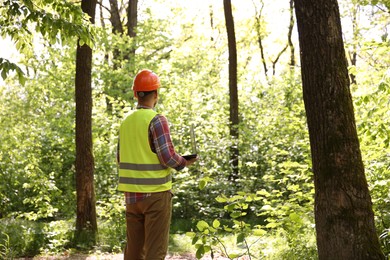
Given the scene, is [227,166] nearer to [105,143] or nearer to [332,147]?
[105,143]

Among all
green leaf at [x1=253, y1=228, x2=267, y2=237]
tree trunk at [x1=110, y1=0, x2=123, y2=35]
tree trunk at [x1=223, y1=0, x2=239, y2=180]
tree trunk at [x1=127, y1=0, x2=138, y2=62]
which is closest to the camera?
green leaf at [x1=253, y1=228, x2=267, y2=237]

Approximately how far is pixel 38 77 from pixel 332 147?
2109cm

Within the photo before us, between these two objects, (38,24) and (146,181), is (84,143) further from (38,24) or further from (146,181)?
(146,181)

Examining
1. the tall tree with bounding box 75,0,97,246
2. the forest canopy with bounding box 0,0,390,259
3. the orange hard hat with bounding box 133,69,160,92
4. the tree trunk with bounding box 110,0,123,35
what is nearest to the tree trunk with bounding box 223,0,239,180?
the forest canopy with bounding box 0,0,390,259

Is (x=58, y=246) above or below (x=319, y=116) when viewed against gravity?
below

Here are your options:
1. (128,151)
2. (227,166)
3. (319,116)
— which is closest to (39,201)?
(227,166)

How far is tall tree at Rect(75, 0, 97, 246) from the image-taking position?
10258 mm

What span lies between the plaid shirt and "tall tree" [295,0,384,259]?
125 centimetres

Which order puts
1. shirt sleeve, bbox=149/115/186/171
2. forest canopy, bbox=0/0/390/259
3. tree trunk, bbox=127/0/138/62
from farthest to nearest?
tree trunk, bbox=127/0/138/62 < forest canopy, bbox=0/0/390/259 < shirt sleeve, bbox=149/115/186/171

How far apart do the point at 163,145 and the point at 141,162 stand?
26 cm

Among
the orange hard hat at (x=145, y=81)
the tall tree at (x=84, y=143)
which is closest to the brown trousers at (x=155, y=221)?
the orange hard hat at (x=145, y=81)

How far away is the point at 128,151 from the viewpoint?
16.8 ft

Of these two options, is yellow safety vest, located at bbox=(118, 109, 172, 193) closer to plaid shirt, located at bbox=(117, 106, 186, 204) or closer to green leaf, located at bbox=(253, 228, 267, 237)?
plaid shirt, located at bbox=(117, 106, 186, 204)

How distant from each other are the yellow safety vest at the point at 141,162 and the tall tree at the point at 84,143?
5385mm
